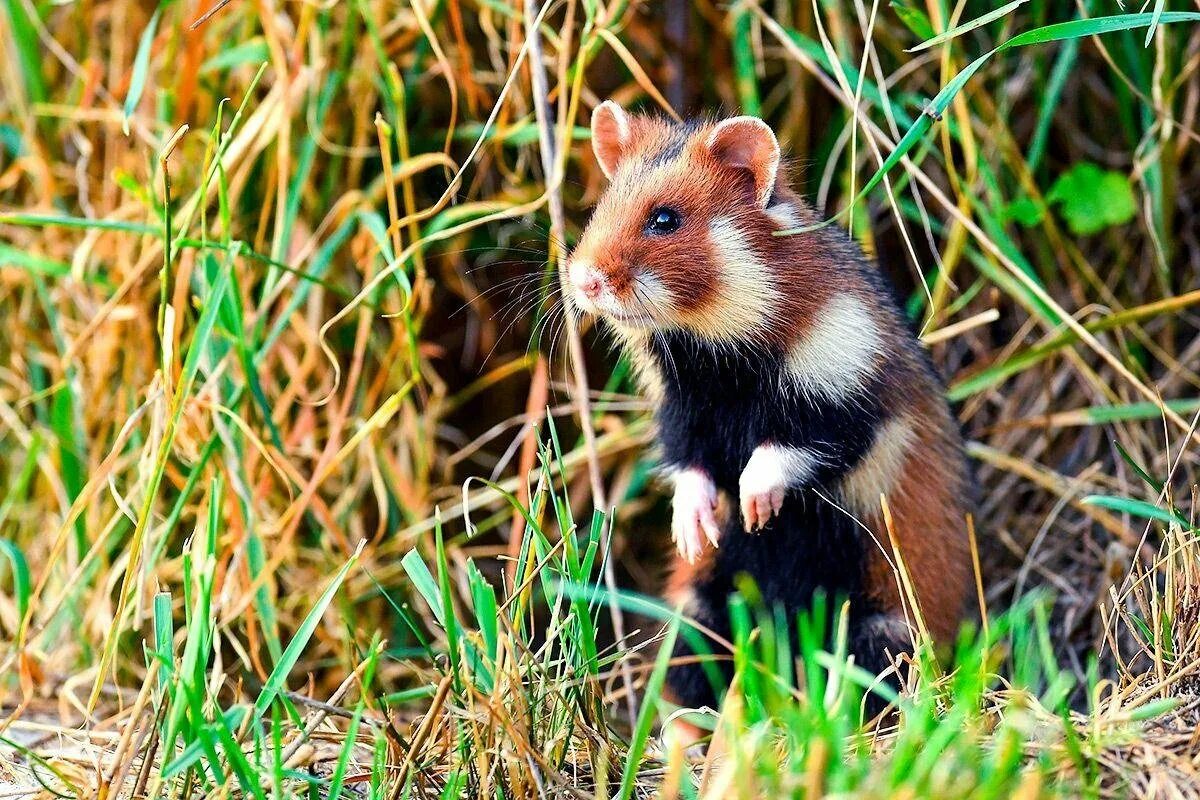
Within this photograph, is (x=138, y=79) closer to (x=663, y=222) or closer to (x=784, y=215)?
(x=663, y=222)

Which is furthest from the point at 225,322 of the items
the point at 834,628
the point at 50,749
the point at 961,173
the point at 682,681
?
the point at 961,173

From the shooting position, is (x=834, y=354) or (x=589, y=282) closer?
(x=589, y=282)

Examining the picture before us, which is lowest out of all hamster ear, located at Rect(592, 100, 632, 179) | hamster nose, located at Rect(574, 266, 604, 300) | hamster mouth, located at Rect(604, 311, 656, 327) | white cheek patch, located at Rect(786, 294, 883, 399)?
white cheek patch, located at Rect(786, 294, 883, 399)

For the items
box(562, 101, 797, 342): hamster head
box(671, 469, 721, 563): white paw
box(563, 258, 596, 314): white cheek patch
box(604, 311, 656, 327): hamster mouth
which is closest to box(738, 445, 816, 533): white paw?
box(671, 469, 721, 563): white paw

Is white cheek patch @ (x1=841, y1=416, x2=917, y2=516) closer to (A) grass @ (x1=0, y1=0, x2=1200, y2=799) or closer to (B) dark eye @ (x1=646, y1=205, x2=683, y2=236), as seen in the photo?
(A) grass @ (x1=0, y1=0, x2=1200, y2=799)

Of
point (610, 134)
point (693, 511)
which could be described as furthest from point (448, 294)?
point (693, 511)

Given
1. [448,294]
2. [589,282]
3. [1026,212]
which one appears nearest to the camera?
[589,282]
